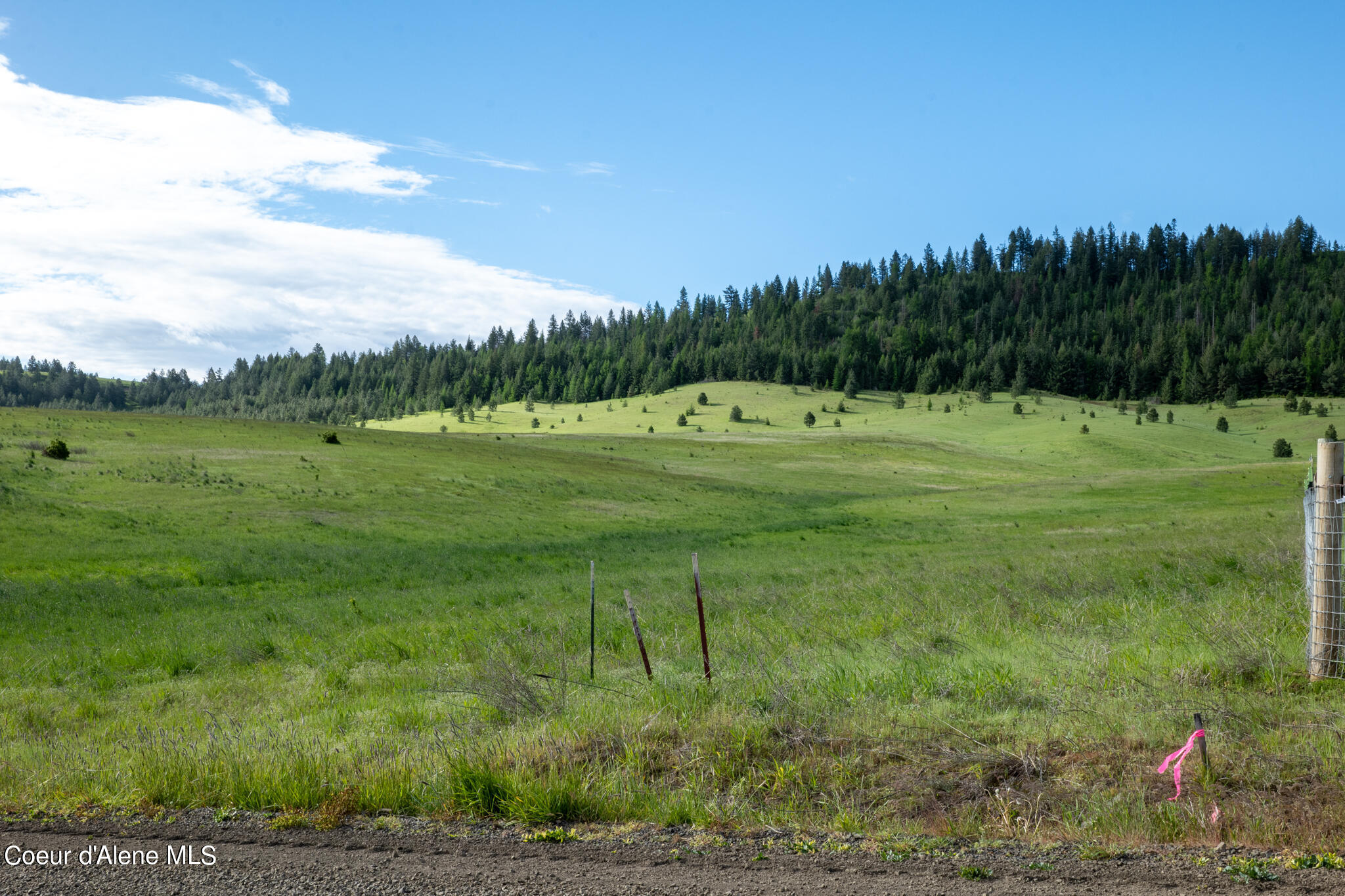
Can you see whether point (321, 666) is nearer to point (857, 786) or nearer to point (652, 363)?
point (857, 786)

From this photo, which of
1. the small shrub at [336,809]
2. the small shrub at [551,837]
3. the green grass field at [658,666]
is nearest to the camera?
the small shrub at [551,837]

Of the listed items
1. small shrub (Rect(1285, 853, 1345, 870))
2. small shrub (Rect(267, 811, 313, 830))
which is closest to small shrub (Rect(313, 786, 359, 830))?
small shrub (Rect(267, 811, 313, 830))

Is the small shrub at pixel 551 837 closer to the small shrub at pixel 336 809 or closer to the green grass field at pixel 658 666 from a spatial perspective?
the green grass field at pixel 658 666

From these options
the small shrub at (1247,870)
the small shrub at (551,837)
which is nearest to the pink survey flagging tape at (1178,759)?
the small shrub at (1247,870)

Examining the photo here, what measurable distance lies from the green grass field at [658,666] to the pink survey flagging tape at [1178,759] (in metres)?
0.10

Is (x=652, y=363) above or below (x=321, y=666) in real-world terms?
above

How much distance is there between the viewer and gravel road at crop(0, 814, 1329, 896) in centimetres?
452

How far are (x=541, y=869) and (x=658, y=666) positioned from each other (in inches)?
234

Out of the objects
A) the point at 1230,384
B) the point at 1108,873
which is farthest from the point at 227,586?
the point at 1230,384

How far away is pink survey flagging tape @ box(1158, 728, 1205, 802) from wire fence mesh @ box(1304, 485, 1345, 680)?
8.48ft

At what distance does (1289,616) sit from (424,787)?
9.73 m

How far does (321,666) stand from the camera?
13.4m

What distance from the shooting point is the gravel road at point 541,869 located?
452cm

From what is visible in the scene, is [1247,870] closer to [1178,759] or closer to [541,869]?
[1178,759]
